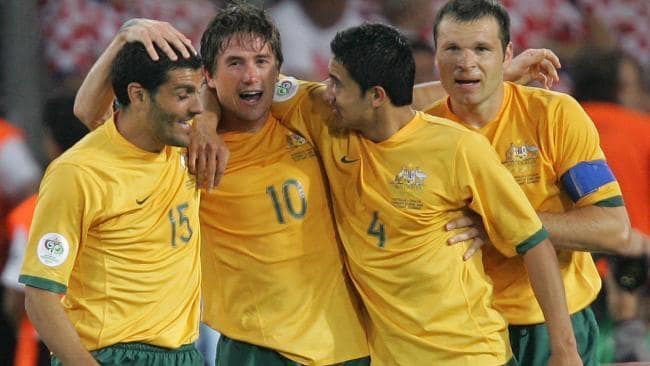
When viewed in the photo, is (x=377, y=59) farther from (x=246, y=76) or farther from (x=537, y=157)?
(x=537, y=157)

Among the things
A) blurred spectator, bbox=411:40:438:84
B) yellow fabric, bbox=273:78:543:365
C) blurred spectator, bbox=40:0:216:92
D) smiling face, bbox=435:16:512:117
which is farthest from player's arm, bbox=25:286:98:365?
blurred spectator, bbox=411:40:438:84

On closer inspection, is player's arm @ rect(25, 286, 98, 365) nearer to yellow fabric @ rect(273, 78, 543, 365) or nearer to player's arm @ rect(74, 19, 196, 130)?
player's arm @ rect(74, 19, 196, 130)

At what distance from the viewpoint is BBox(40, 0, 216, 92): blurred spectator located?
6723 mm

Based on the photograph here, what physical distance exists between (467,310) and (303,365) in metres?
0.62

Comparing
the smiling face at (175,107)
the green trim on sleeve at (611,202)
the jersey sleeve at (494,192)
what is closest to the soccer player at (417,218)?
the jersey sleeve at (494,192)

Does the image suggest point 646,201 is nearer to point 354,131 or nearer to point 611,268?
point 611,268

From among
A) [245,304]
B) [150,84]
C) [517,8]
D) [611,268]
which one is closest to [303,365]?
[245,304]

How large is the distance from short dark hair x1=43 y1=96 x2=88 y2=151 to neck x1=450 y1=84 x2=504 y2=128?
2.35 metres

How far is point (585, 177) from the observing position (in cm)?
442

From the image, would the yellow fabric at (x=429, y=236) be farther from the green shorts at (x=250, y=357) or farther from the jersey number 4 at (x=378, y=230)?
the green shorts at (x=250, y=357)

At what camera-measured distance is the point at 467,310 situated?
426cm

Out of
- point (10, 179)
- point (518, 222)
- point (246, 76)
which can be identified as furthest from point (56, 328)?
point (10, 179)

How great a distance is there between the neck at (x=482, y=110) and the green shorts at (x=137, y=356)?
1.27m

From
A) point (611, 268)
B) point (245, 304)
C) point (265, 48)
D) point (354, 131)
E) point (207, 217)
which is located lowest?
point (611, 268)
